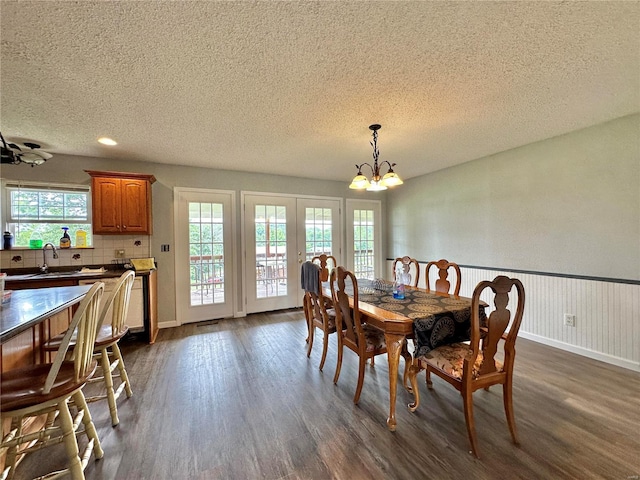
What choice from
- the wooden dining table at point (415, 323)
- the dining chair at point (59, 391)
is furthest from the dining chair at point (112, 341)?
the wooden dining table at point (415, 323)

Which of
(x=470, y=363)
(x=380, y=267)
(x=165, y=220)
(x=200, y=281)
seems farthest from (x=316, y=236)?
(x=470, y=363)

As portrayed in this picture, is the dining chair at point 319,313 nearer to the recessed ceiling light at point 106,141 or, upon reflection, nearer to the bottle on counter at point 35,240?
the recessed ceiling light at point 106,141

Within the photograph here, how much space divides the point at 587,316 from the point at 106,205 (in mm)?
5700

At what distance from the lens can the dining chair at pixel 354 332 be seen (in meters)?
1.96

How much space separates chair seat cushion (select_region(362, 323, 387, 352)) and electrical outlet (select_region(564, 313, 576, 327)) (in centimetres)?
228

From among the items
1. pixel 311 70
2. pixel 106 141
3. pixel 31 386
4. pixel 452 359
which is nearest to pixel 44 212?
pixel 106 141

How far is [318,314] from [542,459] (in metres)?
1.82

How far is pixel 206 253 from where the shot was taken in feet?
13.4

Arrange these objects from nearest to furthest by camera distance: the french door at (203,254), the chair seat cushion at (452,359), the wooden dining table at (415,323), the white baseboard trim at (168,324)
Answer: the chair seat cushion at (452,359), the wooden dining table at (415,323), the white baseboard trim at (168,324), the french door at (203,254)

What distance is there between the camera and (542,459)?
1.48m

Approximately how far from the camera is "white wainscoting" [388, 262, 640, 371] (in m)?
2.47

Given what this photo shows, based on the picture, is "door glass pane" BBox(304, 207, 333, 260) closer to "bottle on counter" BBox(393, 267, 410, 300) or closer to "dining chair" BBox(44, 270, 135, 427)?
"bottle on counter" BBox(393, 267, 410, 300)

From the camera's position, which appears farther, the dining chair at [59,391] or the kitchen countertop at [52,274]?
the kitchen countertop at [52,274]

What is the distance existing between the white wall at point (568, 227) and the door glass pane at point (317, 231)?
2.15 m
